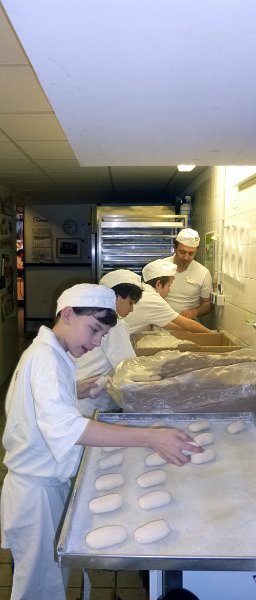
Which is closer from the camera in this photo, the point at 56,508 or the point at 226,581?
the point at 226,581

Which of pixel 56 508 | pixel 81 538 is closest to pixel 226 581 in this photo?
pixel 81 538

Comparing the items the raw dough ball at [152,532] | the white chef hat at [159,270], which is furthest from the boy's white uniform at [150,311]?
the raw dough ball at [152,532]

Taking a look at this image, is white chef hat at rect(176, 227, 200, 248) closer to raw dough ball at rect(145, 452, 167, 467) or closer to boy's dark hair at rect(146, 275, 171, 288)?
boy's dark hair at rect(146, 275, 171, 288)

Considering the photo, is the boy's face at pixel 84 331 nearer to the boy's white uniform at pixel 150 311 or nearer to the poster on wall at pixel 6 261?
the boy's white uniform at pixel 150 311

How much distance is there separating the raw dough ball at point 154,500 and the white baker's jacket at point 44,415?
213 mm

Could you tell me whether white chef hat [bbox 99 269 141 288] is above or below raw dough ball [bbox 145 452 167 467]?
above

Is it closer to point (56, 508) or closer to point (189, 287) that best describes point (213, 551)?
point (56, 508)

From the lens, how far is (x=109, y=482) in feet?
3.56

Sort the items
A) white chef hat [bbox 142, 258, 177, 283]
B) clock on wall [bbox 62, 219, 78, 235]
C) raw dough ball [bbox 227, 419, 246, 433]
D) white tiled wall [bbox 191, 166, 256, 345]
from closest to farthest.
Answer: raw dough ball [bbox 227, 419, 246, 433]
white tiled wall [bbox 191, 166, 256, 345]
white chef hat [bbox 142, 258, 177, 283]
clock on wall [bbox 62, 219, 78, 235]

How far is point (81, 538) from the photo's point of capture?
900mm

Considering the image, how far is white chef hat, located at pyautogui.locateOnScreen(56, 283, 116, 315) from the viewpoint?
1214 mm

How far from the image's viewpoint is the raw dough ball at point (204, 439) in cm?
127

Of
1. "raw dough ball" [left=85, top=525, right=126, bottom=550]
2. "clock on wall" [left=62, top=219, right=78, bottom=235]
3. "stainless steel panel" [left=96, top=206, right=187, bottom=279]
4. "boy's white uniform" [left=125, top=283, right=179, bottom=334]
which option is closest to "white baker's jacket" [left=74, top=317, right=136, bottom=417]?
"boy's white uniform" [left=125, top=283, right=179, bottom=334]

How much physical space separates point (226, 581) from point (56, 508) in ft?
1.84
